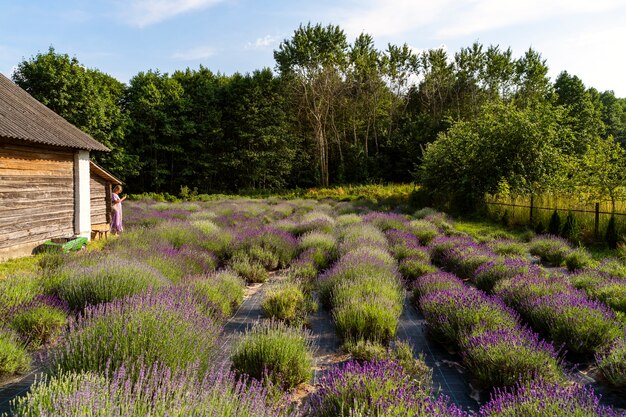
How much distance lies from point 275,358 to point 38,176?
10.8 meters

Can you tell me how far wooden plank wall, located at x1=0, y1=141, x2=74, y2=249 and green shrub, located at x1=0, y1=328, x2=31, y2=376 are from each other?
23.7ft

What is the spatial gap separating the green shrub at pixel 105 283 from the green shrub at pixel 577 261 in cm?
832

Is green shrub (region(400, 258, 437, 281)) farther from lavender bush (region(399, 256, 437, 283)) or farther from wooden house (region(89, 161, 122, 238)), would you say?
wooden house (region(89, 161, 122, 238))

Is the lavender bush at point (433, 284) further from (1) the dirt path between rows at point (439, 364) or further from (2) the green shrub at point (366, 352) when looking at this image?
(2) the green shrub at point (366, 352)

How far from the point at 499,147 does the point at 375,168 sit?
18.9m

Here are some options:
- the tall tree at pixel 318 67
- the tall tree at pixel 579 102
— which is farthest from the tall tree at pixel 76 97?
the tall tree at pixel 579 102

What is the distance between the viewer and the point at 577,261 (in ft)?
29.1

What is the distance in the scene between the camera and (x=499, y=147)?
60.6ft

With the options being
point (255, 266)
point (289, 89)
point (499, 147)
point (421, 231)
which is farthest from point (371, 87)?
point (255, 266)

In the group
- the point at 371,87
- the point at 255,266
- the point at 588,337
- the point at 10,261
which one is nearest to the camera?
the point at 588,337

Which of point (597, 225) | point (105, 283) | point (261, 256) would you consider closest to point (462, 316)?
point (105, 283)

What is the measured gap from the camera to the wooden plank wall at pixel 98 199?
14.6 metres

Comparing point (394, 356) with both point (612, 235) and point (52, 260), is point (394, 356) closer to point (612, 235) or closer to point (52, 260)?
point (52, 260)

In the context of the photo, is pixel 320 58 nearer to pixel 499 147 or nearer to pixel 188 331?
pixel 499 147
